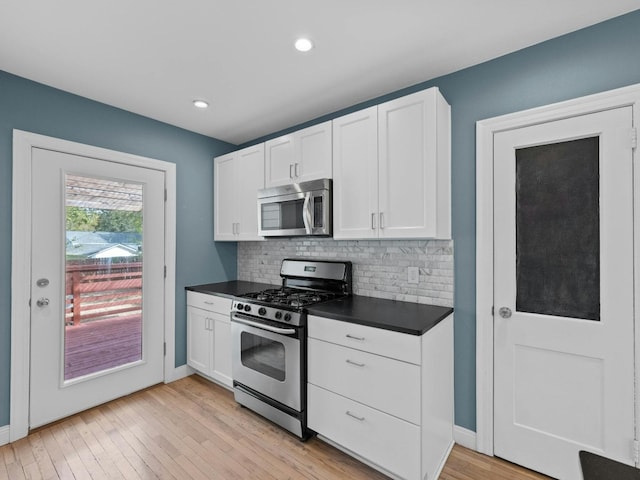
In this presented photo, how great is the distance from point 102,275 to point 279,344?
5.50 ft

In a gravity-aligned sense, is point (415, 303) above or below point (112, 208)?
below

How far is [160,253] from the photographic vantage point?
3.12 metres

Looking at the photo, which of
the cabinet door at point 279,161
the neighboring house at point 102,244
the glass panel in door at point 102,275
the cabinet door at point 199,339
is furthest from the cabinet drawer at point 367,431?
the neighboring house at point 102,244

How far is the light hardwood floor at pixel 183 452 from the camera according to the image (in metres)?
1.91

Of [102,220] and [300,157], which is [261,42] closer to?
[300,157]

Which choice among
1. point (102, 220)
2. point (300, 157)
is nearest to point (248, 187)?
point (300, 157)

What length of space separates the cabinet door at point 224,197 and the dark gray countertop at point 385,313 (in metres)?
0.96

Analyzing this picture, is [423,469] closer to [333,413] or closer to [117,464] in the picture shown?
[333,413]

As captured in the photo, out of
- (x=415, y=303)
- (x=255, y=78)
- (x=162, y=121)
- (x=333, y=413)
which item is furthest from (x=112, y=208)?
(x=415, y=303)

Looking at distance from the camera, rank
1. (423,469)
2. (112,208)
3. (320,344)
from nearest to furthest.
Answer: (423,469) → (320,344) → (112,208)

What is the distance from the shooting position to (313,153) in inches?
104

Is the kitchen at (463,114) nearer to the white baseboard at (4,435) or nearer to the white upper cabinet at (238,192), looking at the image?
the white baseboard at (4,435)

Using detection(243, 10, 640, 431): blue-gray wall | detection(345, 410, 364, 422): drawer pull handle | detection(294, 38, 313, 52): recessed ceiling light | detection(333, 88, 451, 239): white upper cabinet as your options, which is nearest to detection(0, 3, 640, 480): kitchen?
detection(243, 10, 640, 431): blue-gray wall

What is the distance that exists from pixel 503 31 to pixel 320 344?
220cm
